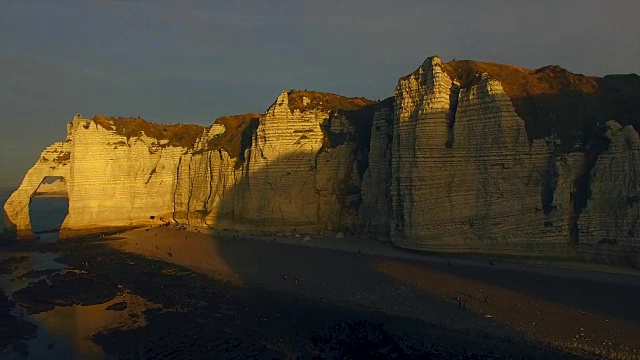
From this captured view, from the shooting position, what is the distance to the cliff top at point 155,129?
48.0 m

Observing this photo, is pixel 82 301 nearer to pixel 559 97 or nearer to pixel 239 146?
pixel 239 146

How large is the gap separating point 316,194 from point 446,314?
67.6 feet

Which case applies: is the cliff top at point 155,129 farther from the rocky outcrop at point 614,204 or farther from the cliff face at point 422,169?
the rocky outcrop at point 614,204

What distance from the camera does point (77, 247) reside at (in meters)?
37.4

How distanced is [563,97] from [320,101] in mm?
20201

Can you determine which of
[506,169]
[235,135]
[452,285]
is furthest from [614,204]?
[235,135]

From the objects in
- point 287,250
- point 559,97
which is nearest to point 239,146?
point 287,250

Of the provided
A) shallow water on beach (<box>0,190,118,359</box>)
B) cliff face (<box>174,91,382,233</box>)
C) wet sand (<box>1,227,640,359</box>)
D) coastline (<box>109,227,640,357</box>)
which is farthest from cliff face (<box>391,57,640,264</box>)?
shallow water on beach (<box>0,190,118,359</box>)

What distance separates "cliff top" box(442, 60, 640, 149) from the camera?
1037 inches

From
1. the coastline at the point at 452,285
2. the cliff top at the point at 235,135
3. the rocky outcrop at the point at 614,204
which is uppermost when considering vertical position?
the cliff top at the point at 235,135

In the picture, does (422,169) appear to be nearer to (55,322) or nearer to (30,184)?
→ (55,322)

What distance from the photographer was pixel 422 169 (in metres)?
29.1

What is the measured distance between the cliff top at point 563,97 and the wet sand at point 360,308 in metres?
8.31

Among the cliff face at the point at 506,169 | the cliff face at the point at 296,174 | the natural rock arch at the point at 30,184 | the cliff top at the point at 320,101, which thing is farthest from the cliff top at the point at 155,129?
the cliff face at the point at 506,169
